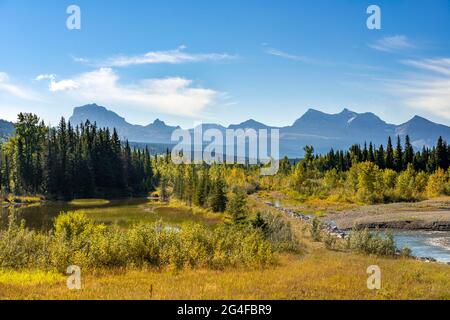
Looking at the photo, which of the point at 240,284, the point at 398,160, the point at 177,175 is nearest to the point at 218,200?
the point at 240,284

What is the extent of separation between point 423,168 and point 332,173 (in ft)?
97.9

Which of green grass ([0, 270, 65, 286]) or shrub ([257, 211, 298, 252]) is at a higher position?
green grass ([0, 270, 65, 286])

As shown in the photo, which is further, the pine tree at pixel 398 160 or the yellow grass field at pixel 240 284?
the pine tree at pixel 398 160

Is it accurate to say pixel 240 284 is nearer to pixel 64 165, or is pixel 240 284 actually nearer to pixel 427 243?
pixel 427 243

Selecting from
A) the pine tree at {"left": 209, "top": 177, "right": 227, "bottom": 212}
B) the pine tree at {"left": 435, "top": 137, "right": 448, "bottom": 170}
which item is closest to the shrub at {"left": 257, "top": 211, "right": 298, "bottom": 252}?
the pine tree at {"left": 209, "top": 177, "right": 227, "bottom": 212}

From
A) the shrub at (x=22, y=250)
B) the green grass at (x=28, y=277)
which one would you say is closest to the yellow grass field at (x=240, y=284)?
the green grass at (x=28, y=277)

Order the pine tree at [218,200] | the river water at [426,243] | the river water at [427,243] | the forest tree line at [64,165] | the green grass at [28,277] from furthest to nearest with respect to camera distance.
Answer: the forest tree line at [64,165] < the pine tree at [218,200] < the river water at [427,243] < the river water at [426,243] < the green grass at [28,277]

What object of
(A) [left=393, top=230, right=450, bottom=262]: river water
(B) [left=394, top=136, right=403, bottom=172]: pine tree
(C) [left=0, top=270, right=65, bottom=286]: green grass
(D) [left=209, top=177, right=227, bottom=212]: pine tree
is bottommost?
(A) [left=393, top=230, right=450, bottom=262]: river water

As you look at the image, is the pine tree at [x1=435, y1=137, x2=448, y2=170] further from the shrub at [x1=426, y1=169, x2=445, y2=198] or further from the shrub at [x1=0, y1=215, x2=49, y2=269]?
the shrub at [x1=0, y1=215, x2=49, y2=269]

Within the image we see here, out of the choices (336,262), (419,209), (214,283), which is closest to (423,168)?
(419,209)

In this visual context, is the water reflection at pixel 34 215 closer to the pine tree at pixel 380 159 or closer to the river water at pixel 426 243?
the river water at pixel 426 243

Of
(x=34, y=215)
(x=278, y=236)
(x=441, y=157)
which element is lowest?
(x=34, y=215)

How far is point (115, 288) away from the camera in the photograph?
55.6 ft
